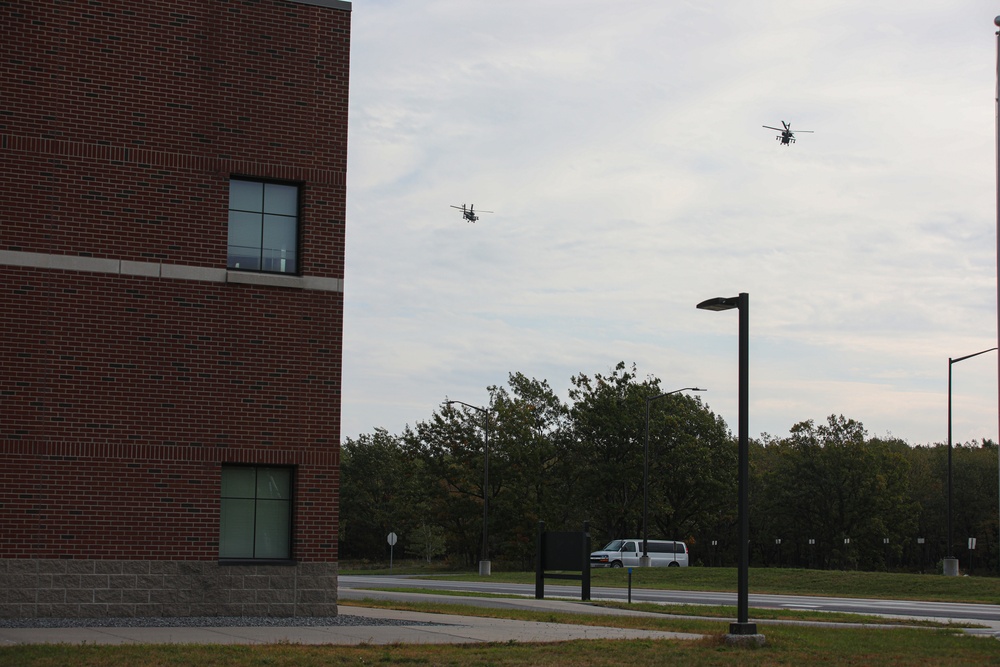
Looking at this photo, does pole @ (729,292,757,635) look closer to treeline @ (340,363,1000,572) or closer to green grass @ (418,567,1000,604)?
green grass @ (418,567,1000,604)

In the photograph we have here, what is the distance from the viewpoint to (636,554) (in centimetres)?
6016

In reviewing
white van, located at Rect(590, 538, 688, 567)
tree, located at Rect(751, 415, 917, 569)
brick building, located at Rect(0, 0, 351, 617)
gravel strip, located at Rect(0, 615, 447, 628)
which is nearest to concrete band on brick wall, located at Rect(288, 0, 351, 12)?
brick building, located at Rect(0, 0, 351, 617)

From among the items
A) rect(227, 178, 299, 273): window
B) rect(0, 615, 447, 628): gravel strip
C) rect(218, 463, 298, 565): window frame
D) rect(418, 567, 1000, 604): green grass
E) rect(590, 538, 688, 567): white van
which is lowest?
rect(590, 538, 688, 567): white van

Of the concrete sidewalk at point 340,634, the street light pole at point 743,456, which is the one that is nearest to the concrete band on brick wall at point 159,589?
the concrete sidewalk at point 340,634

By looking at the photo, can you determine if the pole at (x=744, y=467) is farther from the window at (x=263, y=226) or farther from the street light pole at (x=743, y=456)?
the window at (x=263, y=226)

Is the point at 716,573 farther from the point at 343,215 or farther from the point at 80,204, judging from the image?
the point at 80,204

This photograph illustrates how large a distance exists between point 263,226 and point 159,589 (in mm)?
6359

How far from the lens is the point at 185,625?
674 inches

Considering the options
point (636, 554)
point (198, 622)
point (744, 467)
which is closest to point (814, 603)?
point (744, 467)

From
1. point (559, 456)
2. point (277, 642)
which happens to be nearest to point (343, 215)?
point (277, 642)

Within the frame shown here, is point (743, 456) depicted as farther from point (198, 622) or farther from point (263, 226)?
point (263, 226)

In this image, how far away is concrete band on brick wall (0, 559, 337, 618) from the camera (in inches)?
701

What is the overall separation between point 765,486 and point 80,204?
254 ft

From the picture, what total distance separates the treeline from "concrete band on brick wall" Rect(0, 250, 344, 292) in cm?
4379
